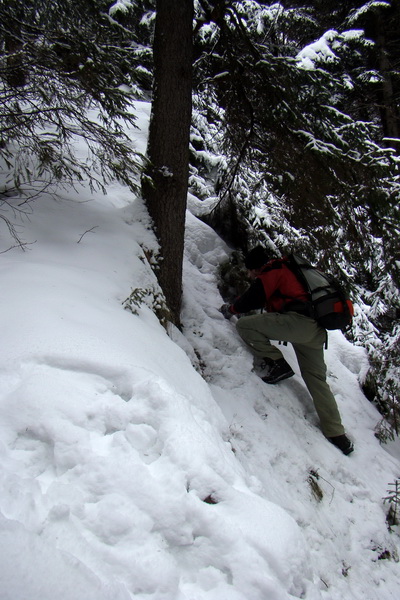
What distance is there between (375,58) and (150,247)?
11381 millimetres

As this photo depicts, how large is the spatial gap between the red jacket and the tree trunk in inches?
45.9

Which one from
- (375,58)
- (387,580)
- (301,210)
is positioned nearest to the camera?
(387,580)

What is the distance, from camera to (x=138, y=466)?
194 centimetres

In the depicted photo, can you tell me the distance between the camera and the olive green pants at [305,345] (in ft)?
15.0

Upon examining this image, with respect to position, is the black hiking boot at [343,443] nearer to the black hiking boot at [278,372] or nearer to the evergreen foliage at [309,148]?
the black hiking boot at [278,372]

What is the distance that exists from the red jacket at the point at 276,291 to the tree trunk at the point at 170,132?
1.17 m

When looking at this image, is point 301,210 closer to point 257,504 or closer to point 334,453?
point 334,453

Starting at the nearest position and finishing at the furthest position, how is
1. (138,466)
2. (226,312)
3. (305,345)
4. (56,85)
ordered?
(138,466) < (56,85) < (305,345) < (226,312)

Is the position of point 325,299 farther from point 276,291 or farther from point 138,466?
point 138,466

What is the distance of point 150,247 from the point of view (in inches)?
182

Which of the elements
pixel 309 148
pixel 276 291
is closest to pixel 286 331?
pixel 276 291

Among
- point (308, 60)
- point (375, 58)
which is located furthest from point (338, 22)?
point (308, 60)

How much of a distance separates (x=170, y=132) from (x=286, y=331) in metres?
3.02

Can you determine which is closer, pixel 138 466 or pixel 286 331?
pixel 138 466
